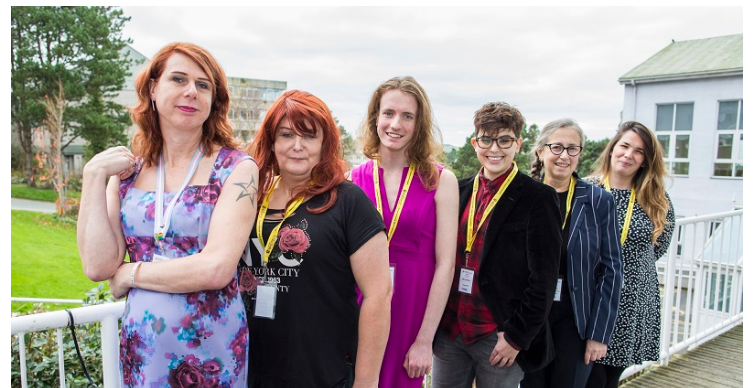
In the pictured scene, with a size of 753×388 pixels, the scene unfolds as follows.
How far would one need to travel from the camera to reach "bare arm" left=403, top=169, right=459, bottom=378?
1.79 metres

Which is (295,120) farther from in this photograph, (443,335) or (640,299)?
(640,299)

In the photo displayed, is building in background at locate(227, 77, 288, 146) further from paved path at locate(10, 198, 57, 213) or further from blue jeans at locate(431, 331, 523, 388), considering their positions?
blue jeans at locate(431, 331, 523, 388)

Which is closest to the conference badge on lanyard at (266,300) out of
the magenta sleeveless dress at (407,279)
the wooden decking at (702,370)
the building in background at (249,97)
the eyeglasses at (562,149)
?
the magenta sleeveless dress at (407,279)

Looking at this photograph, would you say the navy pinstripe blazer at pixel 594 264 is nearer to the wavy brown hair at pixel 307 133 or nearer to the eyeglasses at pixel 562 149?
the eyeglasses at pixel 562 149

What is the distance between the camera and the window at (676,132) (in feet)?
65.3

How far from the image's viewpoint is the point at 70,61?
21391 millimetres

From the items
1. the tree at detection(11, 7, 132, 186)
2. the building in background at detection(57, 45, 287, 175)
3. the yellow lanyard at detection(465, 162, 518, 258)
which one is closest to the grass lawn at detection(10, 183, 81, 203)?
the building in background at detection(57, 45, 287, 175)

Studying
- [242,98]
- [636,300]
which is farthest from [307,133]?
[242,98]

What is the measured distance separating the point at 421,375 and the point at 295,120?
1.06 metres

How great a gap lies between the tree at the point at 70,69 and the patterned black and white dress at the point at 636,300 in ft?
74.9

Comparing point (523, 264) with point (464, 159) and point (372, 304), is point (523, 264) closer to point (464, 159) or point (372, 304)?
point (372, 304)

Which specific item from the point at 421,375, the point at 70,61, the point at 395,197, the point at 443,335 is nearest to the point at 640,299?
the point at 443,335

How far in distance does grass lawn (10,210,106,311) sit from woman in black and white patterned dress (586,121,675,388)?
12324 mm

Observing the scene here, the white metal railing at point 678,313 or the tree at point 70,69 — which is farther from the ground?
the tree at point 70,69
